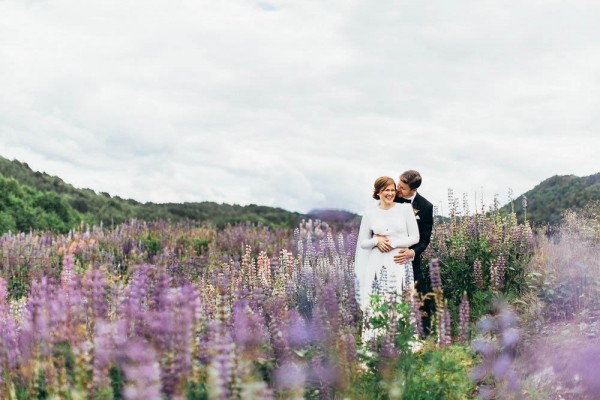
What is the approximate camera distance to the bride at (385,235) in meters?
6.86

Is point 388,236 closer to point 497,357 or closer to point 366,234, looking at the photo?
point 366,234

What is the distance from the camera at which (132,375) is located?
304 centimetres

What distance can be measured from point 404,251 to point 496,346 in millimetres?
1349

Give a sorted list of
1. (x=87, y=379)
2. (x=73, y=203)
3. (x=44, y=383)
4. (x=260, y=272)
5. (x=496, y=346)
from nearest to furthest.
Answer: (x=87, y=379)
(x=44, y=383)
(x=496, y=346)
(x=260, y=272)
(x=73, y=203)

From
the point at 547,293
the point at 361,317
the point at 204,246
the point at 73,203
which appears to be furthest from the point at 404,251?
the point at 73,203

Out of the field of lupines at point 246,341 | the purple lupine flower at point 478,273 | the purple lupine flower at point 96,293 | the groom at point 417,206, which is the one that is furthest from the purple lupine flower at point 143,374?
the purple lupine flower at point 478,273

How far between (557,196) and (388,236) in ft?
75.0

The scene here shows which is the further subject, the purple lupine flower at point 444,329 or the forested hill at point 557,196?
the forested hill at point 557,196

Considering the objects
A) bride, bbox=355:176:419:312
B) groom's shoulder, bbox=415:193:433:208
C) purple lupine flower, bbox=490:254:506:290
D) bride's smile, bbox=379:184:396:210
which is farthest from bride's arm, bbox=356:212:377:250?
purple lupine flower, bbox=490:254:506:290

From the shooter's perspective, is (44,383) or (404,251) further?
(404,251)

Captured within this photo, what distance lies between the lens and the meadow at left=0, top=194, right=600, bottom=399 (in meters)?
3.58

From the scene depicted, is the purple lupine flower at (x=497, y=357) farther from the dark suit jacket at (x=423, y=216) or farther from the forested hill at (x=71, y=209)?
the forested hill at (x=71, y=209)

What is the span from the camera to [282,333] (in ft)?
14.9

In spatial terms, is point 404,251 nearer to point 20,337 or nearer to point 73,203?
point 20,337
